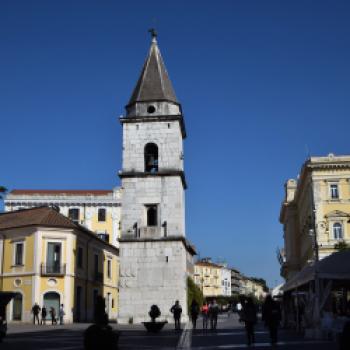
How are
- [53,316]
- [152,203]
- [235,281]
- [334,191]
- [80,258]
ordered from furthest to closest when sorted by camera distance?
1. [235,281]
2. [334,191]
3. [80,258]
4. [53,316]
5. [152,203]

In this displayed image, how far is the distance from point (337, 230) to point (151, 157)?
974 inches

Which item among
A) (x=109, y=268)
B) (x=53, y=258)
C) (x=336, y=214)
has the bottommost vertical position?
(x=109, y=268)

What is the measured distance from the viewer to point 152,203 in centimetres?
3644

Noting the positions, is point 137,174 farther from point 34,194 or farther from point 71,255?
point 34,194

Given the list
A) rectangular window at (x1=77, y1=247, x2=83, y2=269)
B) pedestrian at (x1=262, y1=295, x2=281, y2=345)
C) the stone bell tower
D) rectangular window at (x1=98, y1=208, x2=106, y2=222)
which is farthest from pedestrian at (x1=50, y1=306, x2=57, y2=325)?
rectangular window at (x1=98, y1=208, x2=106, y2=222)

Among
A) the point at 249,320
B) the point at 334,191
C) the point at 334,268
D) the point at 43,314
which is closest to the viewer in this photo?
the point at 249,320

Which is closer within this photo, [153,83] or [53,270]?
[153,83]

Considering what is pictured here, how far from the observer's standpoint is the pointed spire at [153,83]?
3850 cm

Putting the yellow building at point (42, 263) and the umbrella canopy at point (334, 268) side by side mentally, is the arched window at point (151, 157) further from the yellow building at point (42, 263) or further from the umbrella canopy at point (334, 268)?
the umbrella canopy at point (334, 268)

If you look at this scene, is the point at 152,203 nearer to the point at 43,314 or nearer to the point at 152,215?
the point at 152,215

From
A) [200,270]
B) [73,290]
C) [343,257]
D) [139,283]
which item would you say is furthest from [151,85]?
[200,270]

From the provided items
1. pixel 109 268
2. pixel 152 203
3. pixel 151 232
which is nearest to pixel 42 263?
pixel 151 232

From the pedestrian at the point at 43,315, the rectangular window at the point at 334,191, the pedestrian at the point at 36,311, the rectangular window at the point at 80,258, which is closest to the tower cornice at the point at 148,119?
the rectangular window at the point at 80,258

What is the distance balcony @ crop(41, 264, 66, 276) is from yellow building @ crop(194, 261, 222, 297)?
316 feet
